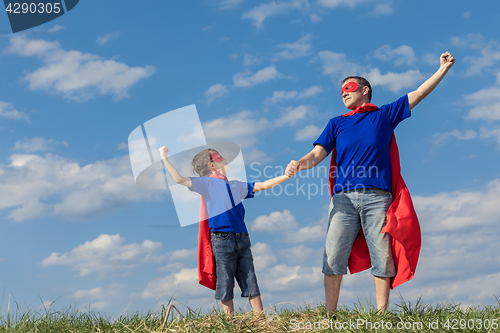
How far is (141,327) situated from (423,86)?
150 inches

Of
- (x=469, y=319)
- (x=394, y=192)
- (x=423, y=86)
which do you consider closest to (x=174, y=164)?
(x=394, y=192)

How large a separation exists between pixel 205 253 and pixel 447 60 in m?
3.66

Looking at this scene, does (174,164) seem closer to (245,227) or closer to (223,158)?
(223,158)

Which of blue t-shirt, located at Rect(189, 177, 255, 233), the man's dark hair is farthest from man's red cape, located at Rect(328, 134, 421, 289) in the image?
blue t-shirt, located at Rect(189, 177, 255, 233)

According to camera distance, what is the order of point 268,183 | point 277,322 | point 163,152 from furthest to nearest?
point 268,183, point 163,152, point 277,322

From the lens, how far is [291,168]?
458 centimetres

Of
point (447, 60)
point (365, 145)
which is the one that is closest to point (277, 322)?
point (365, 145)

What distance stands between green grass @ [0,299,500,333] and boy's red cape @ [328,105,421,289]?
41 centimetres

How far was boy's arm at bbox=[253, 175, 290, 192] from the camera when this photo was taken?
5.20 m

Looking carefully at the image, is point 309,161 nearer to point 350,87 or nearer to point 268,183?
point 268,183

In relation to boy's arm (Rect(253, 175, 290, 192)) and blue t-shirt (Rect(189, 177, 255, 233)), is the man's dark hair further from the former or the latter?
blue t-shirt (Rect(189, 177, 255, 233))

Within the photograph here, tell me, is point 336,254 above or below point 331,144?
below

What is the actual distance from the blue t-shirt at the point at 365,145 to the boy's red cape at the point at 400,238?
6.1 inches

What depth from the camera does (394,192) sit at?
4508mm
